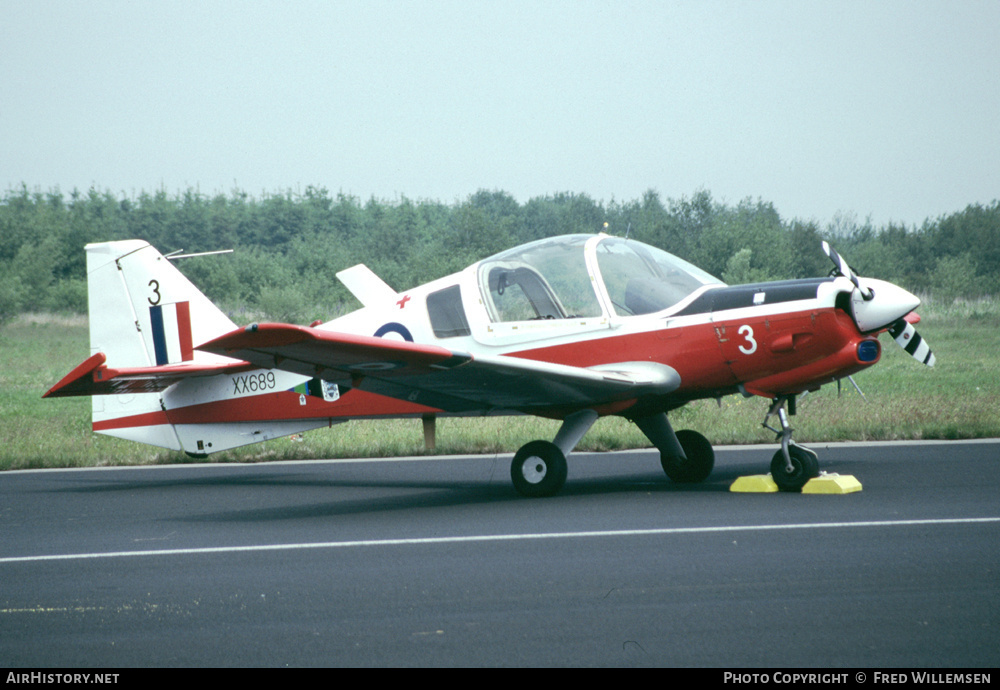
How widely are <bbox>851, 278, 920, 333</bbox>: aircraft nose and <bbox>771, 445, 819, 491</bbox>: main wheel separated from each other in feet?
3.76

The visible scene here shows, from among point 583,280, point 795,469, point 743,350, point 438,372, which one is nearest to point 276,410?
point 438,372

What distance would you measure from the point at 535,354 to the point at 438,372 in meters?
1.39

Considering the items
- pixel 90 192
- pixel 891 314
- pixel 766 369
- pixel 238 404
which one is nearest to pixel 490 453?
pixel 238 404

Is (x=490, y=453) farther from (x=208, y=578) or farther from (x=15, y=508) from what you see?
(x=208, y=578)

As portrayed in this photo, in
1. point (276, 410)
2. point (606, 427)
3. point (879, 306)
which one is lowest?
point (606, 427)

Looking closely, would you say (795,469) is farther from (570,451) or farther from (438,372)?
(438,372)

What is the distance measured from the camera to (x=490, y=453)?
12.8m

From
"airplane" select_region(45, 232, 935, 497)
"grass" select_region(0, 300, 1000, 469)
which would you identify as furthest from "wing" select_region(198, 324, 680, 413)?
"grass" select_region(0, 300, 1000, 469)

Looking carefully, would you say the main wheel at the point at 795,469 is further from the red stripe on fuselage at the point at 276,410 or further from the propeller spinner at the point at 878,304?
the red stripe on fuselage at the point at 276,410

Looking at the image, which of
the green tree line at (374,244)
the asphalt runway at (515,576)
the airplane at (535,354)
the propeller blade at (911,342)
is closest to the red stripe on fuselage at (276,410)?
the airplane at (535,354)

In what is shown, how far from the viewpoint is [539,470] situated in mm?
8555

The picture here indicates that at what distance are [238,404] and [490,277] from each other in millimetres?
3158

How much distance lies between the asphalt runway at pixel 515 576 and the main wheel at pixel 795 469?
0.26 m

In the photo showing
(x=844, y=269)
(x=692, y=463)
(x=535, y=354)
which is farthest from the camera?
(x=692, y=463)
